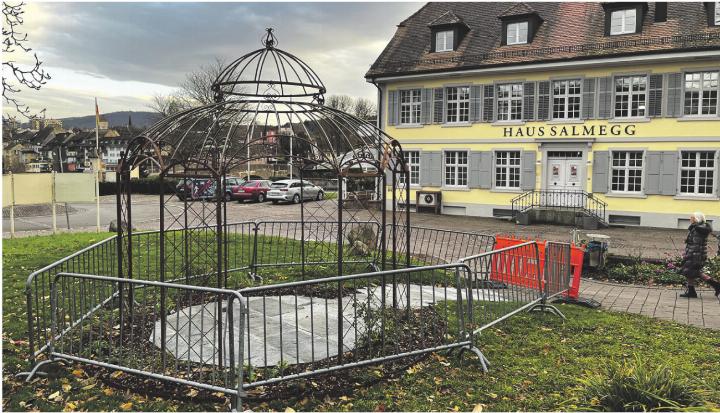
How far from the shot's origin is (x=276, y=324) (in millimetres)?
7113

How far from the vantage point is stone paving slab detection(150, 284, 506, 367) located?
17.5ft

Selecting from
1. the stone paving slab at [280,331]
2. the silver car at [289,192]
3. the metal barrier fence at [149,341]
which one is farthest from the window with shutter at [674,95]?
the metal barrier fence at [149,341]

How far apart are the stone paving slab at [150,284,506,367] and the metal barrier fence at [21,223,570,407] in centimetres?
2

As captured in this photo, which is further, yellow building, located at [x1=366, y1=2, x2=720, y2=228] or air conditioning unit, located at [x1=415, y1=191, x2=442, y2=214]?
air conditioning unit, located at [x1=415, y1=191, x2=442, y2=214]

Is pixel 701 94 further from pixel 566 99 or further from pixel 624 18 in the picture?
pixel 566 99

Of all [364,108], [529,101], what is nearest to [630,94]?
[529,101]

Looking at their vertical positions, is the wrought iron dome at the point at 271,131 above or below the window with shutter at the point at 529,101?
below

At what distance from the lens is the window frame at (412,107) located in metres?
27.6

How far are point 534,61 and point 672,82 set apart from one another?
215 inches

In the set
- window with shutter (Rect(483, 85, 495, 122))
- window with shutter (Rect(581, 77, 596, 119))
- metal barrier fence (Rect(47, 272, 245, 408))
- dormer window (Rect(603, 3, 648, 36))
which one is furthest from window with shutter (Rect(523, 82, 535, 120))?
metal barrier fence (Rect(47, 272, 245, 408))

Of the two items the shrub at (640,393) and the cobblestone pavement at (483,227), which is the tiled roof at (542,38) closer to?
the cobblestone pavement at (483,227)

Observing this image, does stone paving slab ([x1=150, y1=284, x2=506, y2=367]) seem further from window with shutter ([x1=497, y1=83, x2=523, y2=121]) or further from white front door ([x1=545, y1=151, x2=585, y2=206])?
window with shutter ([x1=497, y1=83, x2=523, y2=121])

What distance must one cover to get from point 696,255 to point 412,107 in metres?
19.3

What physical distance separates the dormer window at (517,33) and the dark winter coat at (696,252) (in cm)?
1759
